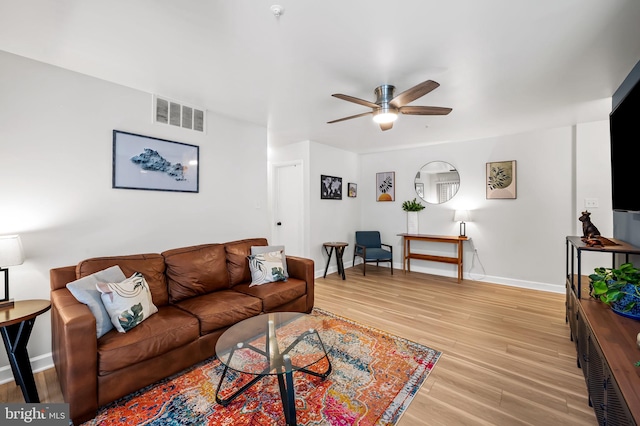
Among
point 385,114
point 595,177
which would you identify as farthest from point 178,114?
point 595,177

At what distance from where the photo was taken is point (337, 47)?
1954mm

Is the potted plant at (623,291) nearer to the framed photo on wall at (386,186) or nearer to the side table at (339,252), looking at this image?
the side table at (339,252)

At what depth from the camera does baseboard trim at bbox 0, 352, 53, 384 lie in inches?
78.3

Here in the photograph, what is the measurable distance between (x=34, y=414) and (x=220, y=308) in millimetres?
1148

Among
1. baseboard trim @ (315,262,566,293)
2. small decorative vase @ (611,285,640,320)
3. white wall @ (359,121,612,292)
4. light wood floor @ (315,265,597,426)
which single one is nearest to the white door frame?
baseboard trim @ (315,262,566,293)

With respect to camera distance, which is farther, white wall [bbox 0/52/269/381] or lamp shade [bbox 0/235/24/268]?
white wall [bbox 0/52/269/381]

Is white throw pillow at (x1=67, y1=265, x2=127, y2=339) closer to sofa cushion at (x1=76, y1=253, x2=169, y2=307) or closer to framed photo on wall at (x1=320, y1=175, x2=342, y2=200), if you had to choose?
sofa cushion at (x1=76, y1=253, x2=169, y2=307)

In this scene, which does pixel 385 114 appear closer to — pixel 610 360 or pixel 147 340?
pixel 610 360

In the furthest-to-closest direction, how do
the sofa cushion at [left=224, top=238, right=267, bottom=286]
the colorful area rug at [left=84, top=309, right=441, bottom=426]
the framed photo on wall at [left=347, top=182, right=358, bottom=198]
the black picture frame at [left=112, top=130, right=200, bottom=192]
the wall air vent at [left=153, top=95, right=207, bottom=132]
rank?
the framed photo on wall at [left=347, top=182, right=358, bottom=198] < the sofa cushion at [left=224, top=238, right=267, bottom=286] < the wall air vent at [left=153, top=95, right=207, bottom=132] < the black picture frame at [left=112, top=130, right=200, bottom=192] < the colorful area rug at [left=84, top=309, right=441, bottom=426]

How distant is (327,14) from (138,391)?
271cm

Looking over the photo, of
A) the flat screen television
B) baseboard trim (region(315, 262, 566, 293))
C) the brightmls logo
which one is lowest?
the brightmls logo

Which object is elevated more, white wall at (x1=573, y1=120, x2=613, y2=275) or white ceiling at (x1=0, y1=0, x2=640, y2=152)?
white ceiling at (x1=0, y1=0, x2=640, y2=152)

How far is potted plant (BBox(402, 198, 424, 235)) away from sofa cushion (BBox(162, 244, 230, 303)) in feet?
11.7

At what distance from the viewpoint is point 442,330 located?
278 centimetres
